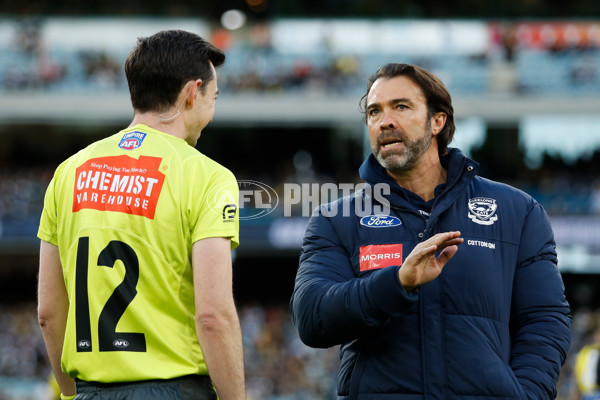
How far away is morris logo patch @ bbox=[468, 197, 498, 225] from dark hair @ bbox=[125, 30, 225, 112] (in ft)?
3.61

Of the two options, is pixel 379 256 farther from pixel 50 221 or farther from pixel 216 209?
pixel 50 221

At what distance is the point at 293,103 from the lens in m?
21.9

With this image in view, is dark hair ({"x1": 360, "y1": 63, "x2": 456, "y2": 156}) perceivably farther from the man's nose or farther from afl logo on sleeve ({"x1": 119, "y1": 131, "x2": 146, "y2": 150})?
afl logo on sleeve ({"x1": 119, "y1": 131, "x2": 146, "y2": 150})

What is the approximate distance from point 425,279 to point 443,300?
25 centimetres

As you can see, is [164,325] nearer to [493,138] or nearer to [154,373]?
[154,373]

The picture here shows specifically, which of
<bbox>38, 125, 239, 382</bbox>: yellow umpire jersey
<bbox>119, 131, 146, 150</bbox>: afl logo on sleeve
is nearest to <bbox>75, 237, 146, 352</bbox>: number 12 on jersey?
<bbox>38, 125, 239, 382</bbox>: yellow umpire jersey

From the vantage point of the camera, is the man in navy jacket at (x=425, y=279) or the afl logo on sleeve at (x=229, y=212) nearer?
the afl logo on sleeve at (x=229, y=212)

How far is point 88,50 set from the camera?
22812 millimetres

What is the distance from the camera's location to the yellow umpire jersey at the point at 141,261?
2.72m

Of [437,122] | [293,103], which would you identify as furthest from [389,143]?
[293,103]

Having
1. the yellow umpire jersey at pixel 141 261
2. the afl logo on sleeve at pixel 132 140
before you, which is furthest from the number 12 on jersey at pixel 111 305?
the afl logo on sleeve at pixel 132 140

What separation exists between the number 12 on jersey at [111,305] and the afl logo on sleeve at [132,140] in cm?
34

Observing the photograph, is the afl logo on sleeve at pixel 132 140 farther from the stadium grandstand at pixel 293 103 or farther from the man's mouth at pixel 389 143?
the stadium grandstand at pixel 293 103

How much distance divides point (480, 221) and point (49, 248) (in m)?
1.57
